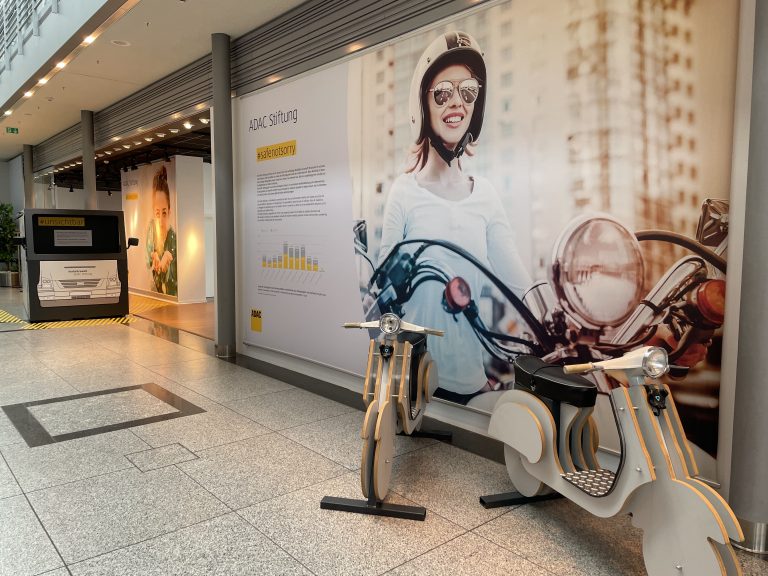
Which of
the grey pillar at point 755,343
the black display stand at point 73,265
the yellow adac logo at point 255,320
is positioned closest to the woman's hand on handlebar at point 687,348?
the grey pillar at point 755,343

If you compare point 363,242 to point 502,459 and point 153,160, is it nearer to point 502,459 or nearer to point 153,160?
point 502,459

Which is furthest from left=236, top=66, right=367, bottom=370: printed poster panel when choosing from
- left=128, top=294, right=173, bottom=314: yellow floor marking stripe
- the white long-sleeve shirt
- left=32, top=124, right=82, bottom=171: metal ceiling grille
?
left=32, top=124, right=82, bottom=171: metal ceiling grille

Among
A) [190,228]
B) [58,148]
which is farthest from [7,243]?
[190,228]

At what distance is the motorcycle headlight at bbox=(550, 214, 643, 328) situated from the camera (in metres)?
2.98

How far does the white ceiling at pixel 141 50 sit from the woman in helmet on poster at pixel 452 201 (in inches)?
82.0

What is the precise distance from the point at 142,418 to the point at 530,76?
11.8 feet

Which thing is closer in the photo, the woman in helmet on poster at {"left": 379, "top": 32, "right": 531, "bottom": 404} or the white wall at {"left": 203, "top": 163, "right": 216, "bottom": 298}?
the woman in helmet on poster at {"left": 379, "top": 32, "right": 531, "bottom": 404}

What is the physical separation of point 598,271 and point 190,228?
9.97 meters

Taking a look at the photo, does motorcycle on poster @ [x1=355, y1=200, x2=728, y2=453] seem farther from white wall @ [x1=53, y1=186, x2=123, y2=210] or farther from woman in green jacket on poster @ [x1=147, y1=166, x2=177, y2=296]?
white wall @ [x1=53, y1=186, x2=123, y2=210]

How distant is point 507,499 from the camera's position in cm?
280

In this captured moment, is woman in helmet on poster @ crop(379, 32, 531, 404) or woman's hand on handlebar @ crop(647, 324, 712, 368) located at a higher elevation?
woman in helmet on poster @ crop(379, 32, 531, 404)

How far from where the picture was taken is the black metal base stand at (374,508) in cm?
265

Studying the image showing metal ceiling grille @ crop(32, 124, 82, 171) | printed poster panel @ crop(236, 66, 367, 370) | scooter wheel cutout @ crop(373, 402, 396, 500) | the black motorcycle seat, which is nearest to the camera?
the black motorcycle seat

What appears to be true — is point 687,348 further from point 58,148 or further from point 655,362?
point 58,148
